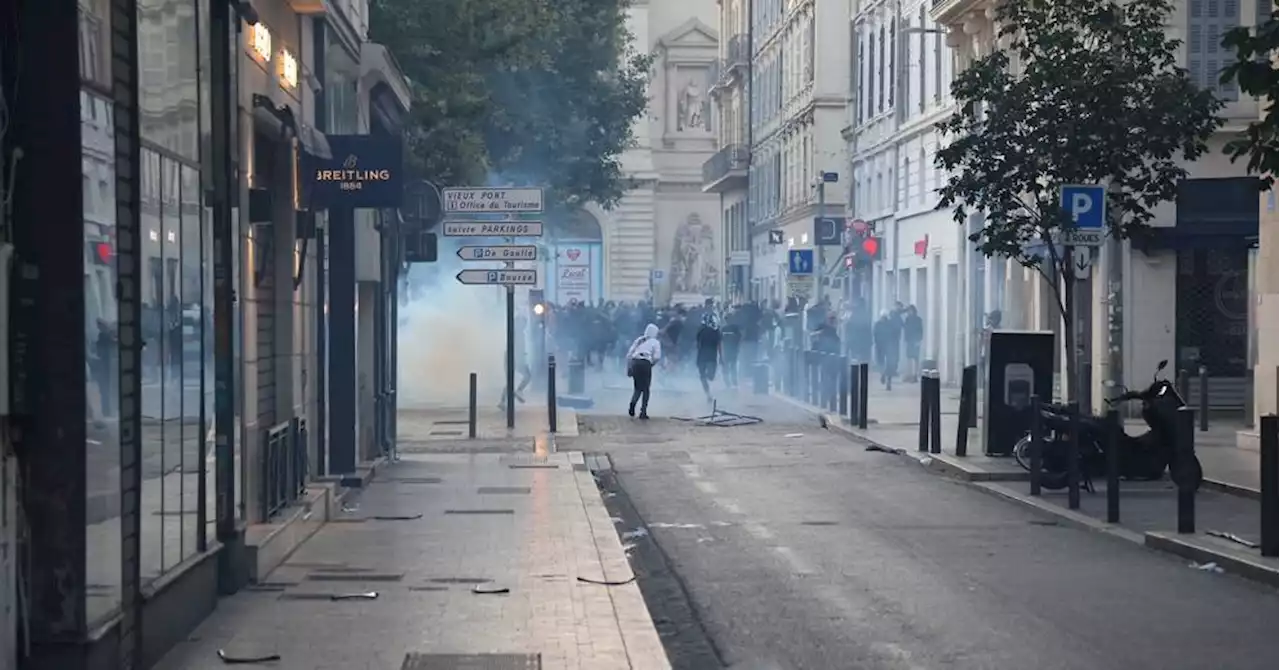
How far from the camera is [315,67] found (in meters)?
16.4

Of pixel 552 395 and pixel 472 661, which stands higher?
pixel 552 395

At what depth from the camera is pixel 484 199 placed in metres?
25.8

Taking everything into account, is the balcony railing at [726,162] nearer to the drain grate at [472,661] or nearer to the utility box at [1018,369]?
the utility box at [1018,369]

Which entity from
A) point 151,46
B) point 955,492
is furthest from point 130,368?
point 955,492

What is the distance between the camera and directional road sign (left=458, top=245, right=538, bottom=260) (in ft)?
87.7

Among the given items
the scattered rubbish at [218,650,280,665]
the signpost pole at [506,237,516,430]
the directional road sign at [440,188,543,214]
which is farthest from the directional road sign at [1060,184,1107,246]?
the scattered rubbish at [218,650,280,665]

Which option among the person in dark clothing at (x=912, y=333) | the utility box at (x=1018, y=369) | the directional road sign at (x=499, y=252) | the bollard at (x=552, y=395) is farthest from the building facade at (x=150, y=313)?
the person in dark clothing at (x=912, y=333)

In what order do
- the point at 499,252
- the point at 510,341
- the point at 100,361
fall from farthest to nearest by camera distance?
the point at 510,341, the point at 499,252, the point at 100,361

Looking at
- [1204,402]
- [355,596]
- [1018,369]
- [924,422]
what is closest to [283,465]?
[355,596]

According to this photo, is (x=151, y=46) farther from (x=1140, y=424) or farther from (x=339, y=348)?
(x=1140, y=424)

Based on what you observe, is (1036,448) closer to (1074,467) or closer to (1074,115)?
(1074,467)

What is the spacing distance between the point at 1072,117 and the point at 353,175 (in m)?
8.10

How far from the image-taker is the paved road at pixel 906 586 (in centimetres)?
1009

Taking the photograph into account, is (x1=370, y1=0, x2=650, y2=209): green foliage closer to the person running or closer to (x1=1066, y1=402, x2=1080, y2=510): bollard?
the person running
